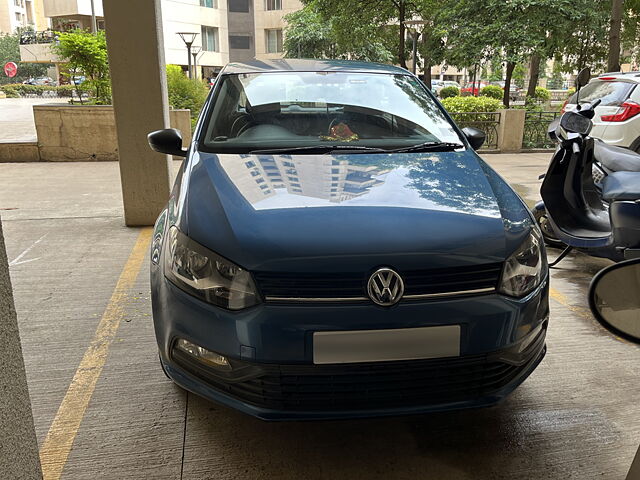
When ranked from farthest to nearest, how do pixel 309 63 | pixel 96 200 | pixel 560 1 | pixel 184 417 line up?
pixel 560 1 < pixel 96 200 < pixel 309 63 < pixel 184 417

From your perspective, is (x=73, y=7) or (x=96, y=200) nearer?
(x=96, y=200)

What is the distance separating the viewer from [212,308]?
6.79 feet

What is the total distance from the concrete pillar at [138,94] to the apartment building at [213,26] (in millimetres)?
38044

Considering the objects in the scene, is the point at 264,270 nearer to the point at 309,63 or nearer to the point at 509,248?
the point at 509,248

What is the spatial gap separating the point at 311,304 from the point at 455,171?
1.18m

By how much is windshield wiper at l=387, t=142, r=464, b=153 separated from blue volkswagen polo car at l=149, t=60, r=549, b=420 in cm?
50

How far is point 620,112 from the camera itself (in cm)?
847

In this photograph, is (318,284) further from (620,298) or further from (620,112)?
(620,112)

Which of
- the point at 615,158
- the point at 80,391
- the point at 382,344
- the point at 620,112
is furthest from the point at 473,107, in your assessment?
the point at 382,344

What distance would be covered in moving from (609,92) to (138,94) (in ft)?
23.8

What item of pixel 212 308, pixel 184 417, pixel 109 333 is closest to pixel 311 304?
pixel 212 308

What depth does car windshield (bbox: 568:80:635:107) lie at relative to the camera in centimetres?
853

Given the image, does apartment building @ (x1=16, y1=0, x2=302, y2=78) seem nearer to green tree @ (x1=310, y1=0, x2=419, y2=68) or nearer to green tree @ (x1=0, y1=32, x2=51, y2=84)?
green tree @ (x1=0, y1=32, x2=51, y2=84)

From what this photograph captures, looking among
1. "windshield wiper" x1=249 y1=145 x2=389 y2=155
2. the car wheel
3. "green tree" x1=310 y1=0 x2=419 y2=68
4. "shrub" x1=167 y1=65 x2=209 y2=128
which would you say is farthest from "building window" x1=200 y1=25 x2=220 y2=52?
"windshield wiper" x1=249 y1=145 x2=389 y2=155
